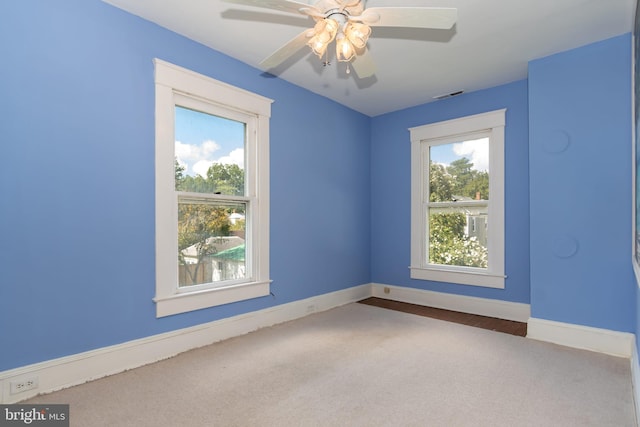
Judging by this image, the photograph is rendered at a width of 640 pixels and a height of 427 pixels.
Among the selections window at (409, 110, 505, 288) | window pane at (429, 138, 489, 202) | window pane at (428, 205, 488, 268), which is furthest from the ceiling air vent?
Answer: window pane at (428, 205, 488, 268)

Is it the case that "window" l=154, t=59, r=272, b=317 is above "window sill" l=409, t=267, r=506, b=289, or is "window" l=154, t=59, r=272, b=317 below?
above

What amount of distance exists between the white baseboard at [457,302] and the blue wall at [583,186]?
590mm

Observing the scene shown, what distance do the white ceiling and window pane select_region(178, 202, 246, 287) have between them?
58.6 inches

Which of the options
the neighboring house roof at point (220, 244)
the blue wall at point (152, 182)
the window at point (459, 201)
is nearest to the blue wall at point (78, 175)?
the blue wall at point (152, 182)

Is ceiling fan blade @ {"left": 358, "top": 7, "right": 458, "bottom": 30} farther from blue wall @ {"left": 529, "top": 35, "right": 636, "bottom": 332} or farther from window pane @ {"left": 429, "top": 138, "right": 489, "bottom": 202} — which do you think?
window pane @ {"left": 429, "top": 138, "right": 489, "bottom": 202}

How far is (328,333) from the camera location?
10.8 feet

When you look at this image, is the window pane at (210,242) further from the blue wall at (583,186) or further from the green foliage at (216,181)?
the blue wall at (583,186)

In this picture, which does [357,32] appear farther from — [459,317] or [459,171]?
[459,317]

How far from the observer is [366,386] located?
2.23 metres

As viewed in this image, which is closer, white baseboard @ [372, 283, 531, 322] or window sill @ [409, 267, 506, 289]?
white baseboard @ [372, 283, 531, 322]

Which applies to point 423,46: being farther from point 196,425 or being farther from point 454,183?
point 196,425

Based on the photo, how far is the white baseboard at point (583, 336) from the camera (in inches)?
107

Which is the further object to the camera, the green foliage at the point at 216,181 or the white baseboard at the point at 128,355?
the green foliage at the point at 216,181

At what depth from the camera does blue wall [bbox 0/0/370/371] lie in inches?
79.9
